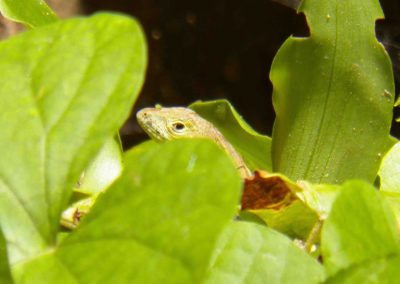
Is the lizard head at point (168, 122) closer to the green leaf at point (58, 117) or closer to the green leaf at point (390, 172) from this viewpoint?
the green leaf at point (390, 172)

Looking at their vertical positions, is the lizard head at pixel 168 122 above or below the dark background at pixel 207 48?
above

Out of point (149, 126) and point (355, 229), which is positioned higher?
point (355, 229)

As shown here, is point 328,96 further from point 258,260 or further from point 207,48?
point 207,48

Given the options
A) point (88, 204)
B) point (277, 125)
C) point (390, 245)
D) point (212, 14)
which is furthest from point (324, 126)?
point (212, 14)

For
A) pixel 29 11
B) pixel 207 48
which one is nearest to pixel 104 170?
pixel 29 11

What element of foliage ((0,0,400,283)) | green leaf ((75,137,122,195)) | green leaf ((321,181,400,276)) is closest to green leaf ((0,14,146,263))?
foliage ((0,0,400,283))

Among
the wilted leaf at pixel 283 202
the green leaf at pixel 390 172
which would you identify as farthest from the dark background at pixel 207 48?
the wilted leaf at pixel 283 202

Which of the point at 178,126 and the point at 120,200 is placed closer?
the point at 120,200
